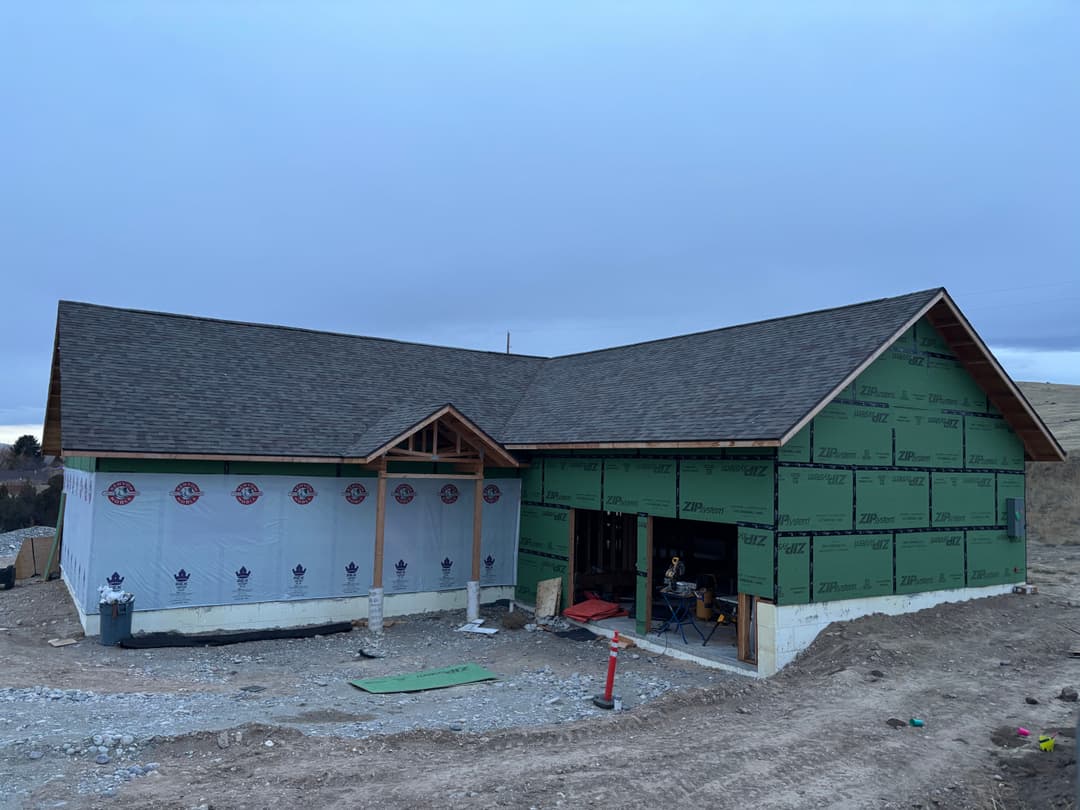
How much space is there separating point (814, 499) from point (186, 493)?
1155 centimetres

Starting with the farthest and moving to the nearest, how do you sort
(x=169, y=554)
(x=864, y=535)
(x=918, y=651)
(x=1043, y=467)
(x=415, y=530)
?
(x=1043, y=467), (x=415, y=530), (x=169, y=554), (x=864, y=535), (x=918, y=651)

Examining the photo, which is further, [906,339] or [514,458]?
[514,458]

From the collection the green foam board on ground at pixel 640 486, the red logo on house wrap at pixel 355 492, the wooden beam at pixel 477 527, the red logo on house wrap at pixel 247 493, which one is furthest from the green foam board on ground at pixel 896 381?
the red logo on house wrap at pixel 247 493

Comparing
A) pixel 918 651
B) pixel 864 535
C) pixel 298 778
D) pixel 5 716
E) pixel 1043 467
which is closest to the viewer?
pixel 298 778

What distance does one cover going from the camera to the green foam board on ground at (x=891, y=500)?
13.9 m

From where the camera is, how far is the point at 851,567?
44.6ft

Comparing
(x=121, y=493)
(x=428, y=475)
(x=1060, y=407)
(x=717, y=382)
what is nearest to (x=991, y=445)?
(x=717, y=382)

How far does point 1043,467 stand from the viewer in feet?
119

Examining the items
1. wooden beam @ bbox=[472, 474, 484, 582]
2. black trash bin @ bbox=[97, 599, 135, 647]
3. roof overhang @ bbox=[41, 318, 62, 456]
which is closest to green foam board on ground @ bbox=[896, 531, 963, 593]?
wooden beam @ bbox=[472, 474, 484, 582]

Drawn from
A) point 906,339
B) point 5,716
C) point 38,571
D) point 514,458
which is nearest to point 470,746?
point 5,716

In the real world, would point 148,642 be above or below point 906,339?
below

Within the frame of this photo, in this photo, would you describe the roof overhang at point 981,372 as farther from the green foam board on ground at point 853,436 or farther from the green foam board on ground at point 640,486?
the green foam board on ground at point 640,486

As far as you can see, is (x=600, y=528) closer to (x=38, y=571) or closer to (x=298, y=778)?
(x=298, y=778)

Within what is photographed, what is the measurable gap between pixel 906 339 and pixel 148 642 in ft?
48.9
